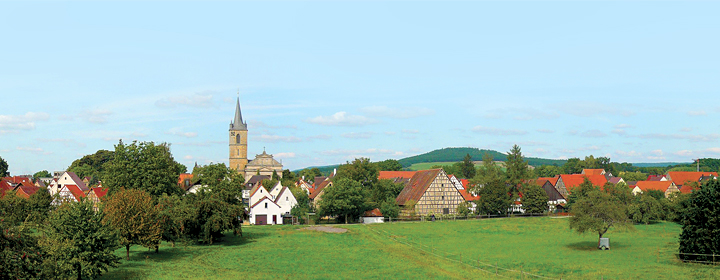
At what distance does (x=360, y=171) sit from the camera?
95.4 m

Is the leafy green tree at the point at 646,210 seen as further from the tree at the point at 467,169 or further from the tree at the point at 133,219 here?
the tree at the point at 467,169

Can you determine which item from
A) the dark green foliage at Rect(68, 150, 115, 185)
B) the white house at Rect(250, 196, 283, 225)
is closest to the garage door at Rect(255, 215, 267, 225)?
the white house at Rect(250, 196, 283, 225)

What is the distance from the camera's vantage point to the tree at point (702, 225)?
1825 inches

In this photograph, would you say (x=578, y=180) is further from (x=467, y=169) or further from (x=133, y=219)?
(x=133, y=219)

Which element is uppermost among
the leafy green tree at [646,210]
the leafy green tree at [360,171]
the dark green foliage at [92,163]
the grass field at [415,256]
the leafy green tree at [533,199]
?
the dark green foliage at [92,163]

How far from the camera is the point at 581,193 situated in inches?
3765

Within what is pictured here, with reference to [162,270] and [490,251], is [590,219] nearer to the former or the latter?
[490,251]

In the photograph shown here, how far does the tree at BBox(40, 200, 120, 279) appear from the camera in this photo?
3506cm

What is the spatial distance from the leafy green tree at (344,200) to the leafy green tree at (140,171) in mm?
20834

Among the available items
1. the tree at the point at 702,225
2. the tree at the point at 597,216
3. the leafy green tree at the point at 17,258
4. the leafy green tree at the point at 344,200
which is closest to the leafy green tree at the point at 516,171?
the leafy green tree at the point at 344,200

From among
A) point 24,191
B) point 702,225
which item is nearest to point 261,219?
point 24,191

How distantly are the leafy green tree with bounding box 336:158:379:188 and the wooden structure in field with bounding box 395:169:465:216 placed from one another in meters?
6.12

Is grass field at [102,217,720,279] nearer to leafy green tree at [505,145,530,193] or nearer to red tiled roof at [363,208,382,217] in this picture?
red tiled roof at [363,208,382,217]

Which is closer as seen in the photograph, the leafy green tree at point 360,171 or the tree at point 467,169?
the leafy green tree at point 360,171
